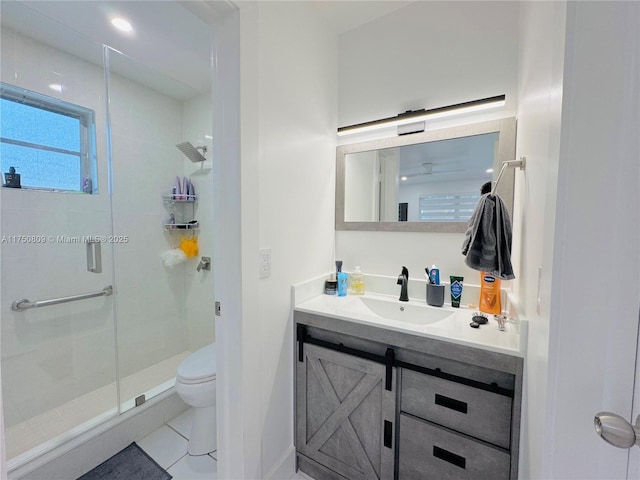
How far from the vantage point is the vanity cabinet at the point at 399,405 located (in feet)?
3.14

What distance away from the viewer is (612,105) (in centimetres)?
50

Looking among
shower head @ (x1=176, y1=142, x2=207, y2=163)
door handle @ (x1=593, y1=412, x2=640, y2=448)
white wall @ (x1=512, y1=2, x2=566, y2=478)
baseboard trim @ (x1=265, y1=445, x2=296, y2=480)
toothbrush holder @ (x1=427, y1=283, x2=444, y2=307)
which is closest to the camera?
door handle @ (x1=593, y1=412, x2=640, y2=448)

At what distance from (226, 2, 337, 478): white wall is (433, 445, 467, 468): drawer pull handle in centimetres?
72

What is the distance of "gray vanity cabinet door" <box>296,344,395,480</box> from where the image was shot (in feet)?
3.82

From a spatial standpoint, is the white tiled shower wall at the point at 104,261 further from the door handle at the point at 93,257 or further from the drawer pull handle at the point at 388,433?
the drawer pull handle at the point at 388,433

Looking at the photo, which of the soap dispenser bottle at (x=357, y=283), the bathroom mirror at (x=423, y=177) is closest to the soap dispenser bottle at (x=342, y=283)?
the soap dispenser bottle at (x=357, y=283)

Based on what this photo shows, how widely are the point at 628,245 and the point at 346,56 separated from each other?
5.73ft

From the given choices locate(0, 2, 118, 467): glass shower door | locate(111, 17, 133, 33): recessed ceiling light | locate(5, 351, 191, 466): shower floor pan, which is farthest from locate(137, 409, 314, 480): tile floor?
locate(111, 17, 133, 33): recessed ceiling light

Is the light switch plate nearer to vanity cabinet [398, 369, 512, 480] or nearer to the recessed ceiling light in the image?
vanity cabinet [398, 369, 512, 480]

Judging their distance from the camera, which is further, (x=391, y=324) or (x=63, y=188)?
(x=63, y=188)

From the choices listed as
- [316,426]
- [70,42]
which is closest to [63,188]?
[70,42]

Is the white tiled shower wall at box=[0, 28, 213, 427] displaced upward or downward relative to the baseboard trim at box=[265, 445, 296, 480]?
upward

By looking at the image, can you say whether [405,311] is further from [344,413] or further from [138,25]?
[138,25]

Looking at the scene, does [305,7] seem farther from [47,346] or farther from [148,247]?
[47,346]
